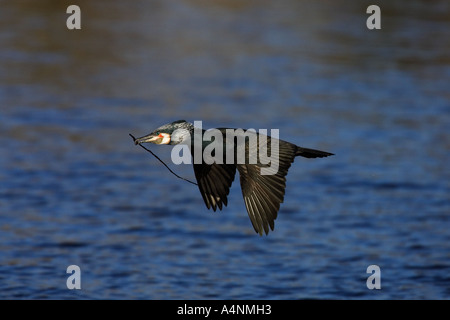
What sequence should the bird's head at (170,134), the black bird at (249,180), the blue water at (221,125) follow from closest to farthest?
the bird's head at (170,134) < the black bird at (249,180) < the blue water at (221,125)

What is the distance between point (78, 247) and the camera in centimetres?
898

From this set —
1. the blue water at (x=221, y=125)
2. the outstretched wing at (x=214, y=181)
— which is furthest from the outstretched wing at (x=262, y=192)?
the blue water at (x=221, y=125)

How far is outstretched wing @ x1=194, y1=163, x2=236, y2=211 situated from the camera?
21.3 feet

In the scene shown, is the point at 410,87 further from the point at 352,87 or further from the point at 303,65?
the point at 303,65

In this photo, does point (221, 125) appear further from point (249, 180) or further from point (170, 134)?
point (170, 134)

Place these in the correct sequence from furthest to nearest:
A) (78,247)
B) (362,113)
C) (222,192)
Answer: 1. (362,113)
2. (78,247)
3. (222,192)

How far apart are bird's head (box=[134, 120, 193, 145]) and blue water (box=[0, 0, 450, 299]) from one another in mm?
2154

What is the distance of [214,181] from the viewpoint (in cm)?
656

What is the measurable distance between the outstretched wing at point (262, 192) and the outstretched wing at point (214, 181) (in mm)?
120

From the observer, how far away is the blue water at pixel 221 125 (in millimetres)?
8625

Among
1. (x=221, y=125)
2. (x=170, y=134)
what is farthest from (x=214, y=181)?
(x=221, y=125)

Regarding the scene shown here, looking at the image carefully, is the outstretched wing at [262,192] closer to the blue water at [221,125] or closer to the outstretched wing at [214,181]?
the outstretched wing at [214,181]

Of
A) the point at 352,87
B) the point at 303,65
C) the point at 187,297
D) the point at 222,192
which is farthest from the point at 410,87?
the point at 222,192
